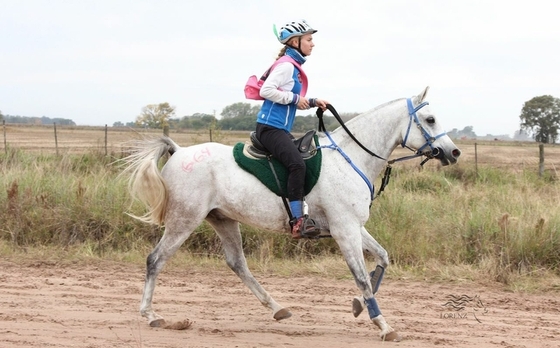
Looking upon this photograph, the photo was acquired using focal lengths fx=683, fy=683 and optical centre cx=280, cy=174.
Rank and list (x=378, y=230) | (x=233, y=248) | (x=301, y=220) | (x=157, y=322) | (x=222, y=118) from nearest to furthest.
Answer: (x=301, y=220) < (x=157, y=322) < (x=233, y=248) < (x=378, y=230) < (x=222, y=118)

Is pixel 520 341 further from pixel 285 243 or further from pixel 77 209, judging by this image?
pixel 77 209

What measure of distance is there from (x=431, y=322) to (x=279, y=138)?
7.55 ft

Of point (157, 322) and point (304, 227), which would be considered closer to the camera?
point (304, 227)

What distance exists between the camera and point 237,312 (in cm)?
698

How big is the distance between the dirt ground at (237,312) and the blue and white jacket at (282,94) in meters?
1.93

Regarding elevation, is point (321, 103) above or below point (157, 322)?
above

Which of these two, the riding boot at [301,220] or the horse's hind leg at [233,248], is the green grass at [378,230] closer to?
the horse's hind leg at [233,248]

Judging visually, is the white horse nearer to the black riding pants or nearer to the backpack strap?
the black riding pants

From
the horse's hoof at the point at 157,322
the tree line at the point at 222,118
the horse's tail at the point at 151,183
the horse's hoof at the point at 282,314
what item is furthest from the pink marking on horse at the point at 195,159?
the tree line at the point at 222,118

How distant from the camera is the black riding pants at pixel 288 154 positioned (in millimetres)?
5957

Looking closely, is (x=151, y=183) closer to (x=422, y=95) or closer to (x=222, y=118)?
(x=422, y=95)

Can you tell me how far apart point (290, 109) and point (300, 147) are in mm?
365

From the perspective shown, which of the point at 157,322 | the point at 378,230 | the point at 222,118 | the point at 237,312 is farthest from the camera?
the point at 222,118

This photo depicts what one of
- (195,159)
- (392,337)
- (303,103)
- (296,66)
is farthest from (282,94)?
(392,337)
